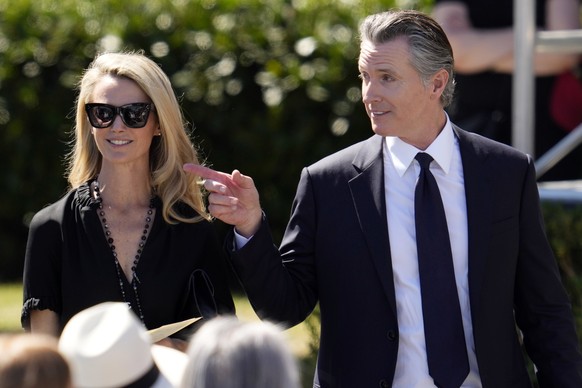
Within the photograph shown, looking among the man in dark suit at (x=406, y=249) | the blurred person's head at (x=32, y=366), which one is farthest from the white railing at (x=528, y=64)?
the blurred person's head at (x=32, y=366)

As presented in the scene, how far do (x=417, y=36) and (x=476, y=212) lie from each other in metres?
0.55

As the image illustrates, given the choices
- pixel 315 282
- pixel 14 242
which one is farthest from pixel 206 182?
pixel 14 242

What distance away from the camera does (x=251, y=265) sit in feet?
11.1

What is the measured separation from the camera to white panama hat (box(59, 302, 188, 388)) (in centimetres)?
246

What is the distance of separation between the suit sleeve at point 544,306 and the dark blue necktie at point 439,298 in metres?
0.27

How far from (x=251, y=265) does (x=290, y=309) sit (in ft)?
0.67

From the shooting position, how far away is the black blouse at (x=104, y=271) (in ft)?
11.5

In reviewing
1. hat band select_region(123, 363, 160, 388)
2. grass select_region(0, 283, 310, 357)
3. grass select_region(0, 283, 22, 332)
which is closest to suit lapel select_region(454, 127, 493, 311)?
hat band select_region(123, 363, 160, 388)

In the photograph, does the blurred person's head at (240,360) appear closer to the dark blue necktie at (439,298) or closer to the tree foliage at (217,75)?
the dark blue necktie at (439,298)

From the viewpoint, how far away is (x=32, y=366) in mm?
2254

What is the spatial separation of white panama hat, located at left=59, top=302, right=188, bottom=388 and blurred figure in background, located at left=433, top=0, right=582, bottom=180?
4.03 metres

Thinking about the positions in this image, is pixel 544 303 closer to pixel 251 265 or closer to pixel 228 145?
pixel 251 265

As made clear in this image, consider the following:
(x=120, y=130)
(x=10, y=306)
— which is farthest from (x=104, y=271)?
A: (x=10, y=306)

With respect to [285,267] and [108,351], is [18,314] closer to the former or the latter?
[285,267]
